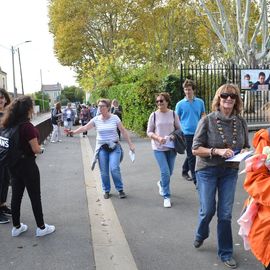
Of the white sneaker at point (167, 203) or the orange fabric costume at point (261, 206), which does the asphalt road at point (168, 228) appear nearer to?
the white sneaker at point (167, 203)

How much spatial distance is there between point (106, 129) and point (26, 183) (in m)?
2.30

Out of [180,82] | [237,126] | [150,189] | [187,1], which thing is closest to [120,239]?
[237,126]

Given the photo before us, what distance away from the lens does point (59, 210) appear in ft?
20.2

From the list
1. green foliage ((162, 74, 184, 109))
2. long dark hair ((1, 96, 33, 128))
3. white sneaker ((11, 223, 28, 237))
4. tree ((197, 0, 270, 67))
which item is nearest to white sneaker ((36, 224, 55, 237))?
white sneaker ((11, 223, 28, 237))

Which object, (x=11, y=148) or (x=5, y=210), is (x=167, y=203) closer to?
(x=5, y=210)

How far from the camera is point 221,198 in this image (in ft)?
13.4

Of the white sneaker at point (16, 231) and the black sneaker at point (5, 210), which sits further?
the black sneaker at point (5, 210)

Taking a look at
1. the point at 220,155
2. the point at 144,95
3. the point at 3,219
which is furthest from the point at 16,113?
the point at 144,95

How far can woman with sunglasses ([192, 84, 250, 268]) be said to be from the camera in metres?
3.95

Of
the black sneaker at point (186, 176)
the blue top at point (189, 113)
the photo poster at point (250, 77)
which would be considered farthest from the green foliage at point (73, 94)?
the blue top at point (189, 113)

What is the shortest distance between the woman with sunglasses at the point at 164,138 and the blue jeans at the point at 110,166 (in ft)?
2.52

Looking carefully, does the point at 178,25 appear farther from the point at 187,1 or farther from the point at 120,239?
the point at 120,239

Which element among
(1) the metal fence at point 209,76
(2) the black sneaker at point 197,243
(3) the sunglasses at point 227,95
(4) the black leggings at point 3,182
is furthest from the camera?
(1) the metal fence at point 209,76

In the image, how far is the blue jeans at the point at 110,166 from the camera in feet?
22.4
